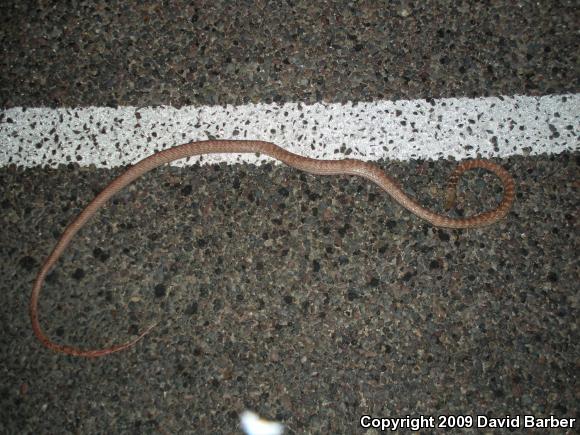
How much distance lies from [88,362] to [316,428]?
1.46 m

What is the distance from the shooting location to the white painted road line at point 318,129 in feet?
8.43

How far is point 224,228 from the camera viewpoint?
2.51m

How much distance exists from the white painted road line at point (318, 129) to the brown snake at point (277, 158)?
3.1 inches

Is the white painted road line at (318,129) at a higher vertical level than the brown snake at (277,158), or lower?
higher

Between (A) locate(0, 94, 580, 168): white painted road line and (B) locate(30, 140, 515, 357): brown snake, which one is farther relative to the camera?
(A) locate(0, 94, 580, 168): white painted road line

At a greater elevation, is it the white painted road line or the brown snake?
the white painted road line

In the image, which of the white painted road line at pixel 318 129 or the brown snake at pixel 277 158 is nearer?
the brown snake at pixel 277 158

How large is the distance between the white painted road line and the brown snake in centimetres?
8

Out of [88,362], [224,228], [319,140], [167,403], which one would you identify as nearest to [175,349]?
[167,403]

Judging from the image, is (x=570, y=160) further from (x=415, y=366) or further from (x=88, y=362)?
(x=88, y=362)

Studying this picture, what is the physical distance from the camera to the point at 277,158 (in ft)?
8.42

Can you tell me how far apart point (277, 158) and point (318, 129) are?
0.36m

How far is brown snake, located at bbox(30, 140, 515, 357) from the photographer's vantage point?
7.90 ft

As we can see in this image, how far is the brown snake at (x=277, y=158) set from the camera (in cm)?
241
